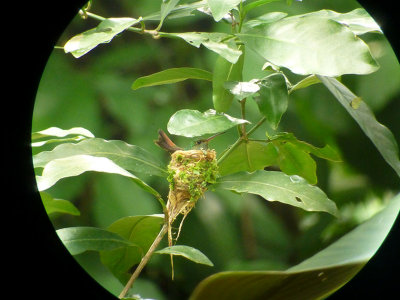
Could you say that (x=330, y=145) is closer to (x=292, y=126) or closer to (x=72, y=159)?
(x=292, y=126)

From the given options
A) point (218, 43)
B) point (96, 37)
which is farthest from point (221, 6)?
point (96, 37)

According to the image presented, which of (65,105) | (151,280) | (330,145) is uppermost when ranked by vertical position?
(65,105)

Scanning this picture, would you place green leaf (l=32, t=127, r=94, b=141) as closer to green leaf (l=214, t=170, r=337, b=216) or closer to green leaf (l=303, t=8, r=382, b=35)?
green leaf (l=214, t=170, r=337, b=216)

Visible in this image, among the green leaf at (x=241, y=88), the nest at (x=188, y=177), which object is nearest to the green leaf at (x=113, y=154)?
the nest at (x=188, y=177)

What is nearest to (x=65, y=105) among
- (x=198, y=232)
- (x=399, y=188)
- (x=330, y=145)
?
(x=198, y=232)

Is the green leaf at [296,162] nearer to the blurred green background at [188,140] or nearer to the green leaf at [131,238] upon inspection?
the blurred green background at [188,140]

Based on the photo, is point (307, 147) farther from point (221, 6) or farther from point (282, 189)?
point (221, 6)
